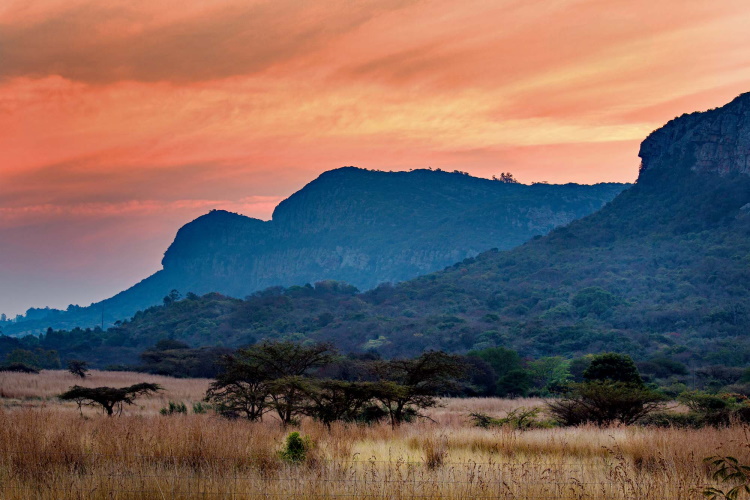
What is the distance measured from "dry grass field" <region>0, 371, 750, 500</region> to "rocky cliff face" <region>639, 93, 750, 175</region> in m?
160

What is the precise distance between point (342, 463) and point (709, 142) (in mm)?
172956

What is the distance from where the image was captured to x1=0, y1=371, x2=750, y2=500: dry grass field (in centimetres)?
957

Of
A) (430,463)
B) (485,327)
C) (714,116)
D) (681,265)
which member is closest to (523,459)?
(430,463)

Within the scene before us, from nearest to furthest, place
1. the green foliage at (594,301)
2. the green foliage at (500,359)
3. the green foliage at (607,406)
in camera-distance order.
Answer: the green foliage at (607,406), the green foliage at (500,359), the green foliage at (594,301)

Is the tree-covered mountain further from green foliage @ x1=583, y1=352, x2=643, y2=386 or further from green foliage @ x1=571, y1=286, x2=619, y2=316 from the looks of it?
green foliage @ x1=583, y1=352, x2=643, y2=386

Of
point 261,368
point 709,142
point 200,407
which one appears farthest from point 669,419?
point 709,142

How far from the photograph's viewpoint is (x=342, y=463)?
12.3 meters

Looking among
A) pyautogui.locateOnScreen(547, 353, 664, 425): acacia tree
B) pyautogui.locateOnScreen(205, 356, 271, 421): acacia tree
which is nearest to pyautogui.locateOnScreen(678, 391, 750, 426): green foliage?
pyautogui.locateOnScreen(547, 353, 664, 425): acacia tree

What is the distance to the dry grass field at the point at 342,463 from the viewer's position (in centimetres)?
957

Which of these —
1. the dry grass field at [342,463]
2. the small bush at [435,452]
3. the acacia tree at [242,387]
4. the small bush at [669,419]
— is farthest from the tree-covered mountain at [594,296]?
the small bush at [435,452]

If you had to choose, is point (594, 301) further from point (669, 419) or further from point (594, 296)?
point (669, 419)

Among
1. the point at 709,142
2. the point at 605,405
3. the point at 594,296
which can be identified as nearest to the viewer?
the point at 605,405

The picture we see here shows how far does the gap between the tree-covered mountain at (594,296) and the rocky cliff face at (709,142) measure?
1.08 ft

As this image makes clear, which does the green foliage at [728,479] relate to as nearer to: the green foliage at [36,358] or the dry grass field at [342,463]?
the dry grass field at [342,463]
